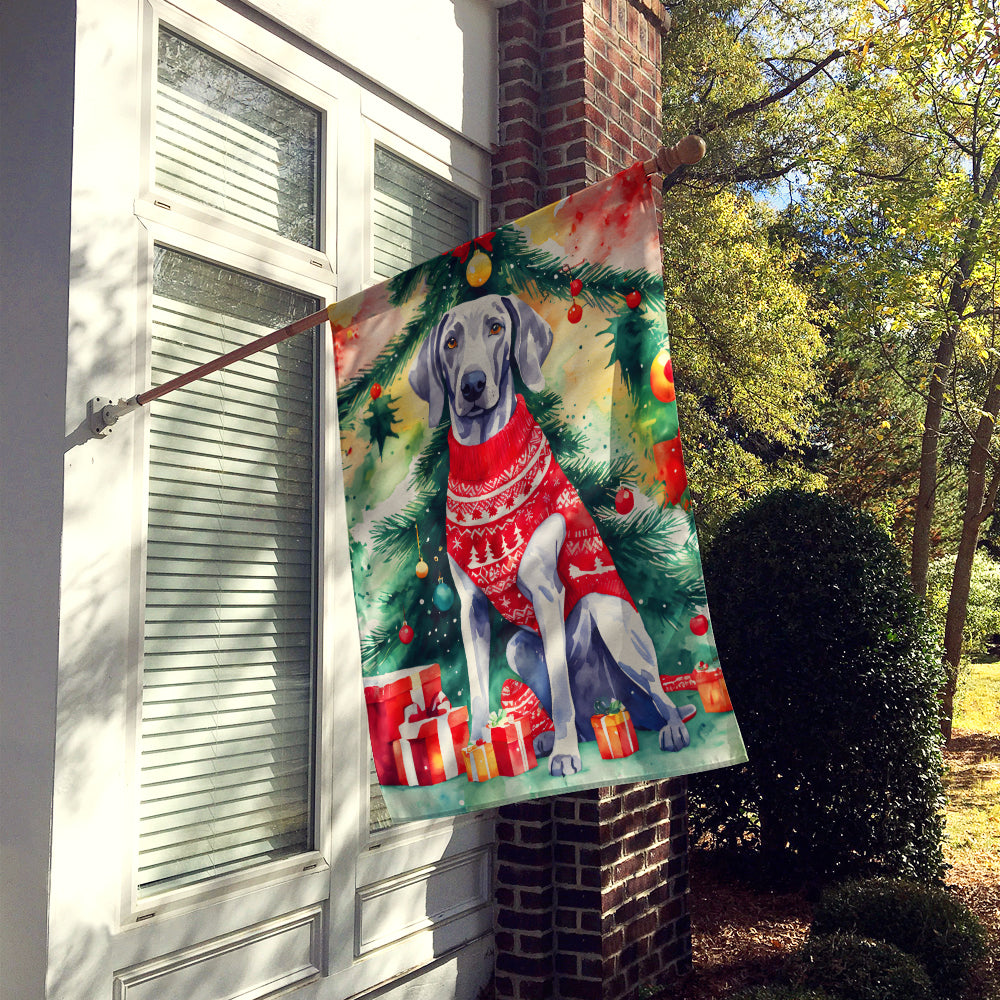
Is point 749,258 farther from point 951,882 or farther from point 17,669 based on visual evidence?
point 17,669

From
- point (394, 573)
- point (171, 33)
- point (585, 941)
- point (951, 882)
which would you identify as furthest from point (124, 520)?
point (951, 882)

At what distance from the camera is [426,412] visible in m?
2.51

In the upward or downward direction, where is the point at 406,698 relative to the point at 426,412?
downward

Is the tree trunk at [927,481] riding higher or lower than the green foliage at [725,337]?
lower

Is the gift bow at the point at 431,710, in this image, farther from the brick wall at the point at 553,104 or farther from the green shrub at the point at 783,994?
the brick wall at the point at 553,104

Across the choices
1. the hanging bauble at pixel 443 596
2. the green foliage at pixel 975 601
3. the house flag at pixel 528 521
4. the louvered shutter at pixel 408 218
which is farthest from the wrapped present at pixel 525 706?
the green foliage at pixel 975 601

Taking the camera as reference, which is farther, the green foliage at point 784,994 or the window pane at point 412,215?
the window pane at point 412,215

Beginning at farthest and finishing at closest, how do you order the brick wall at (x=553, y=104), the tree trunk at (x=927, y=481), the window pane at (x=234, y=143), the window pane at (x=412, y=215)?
the tree trunk at (x=927, y=481), the brick wall at (x=553, y=104), the window pane at (x=412, y=215), the window pane at (x=234, y=143)

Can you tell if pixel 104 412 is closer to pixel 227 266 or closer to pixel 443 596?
pixel 227 266

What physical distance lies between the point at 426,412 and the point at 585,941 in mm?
2767

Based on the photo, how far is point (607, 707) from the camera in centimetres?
225

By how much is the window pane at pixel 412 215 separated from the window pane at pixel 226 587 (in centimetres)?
58

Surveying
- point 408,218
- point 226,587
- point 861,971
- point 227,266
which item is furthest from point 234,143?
point 861,971

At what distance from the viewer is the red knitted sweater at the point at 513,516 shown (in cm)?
232
